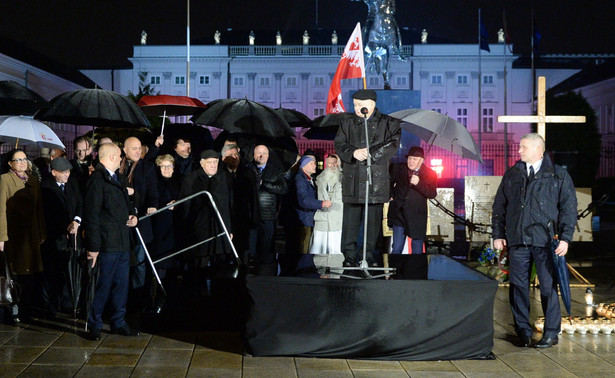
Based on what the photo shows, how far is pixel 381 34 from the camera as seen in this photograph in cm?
1470

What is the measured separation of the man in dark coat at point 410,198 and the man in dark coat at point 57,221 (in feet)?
12.5

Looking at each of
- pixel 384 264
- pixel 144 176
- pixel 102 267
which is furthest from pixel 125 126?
Result: pixel 384 264

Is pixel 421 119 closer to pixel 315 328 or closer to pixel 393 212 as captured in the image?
pixel 393 212

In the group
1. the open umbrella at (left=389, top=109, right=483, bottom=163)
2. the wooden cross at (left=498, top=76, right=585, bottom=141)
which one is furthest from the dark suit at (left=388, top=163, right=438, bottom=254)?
the wooden cross at (left=498, top=76, right=585, bottom=141)

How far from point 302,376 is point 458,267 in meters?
2.20

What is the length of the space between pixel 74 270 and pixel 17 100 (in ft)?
12.5

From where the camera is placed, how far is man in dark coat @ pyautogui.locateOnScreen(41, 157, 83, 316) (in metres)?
8.27

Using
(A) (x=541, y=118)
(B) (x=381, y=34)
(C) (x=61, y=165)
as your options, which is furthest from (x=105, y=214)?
(B) (x=381, y=34)

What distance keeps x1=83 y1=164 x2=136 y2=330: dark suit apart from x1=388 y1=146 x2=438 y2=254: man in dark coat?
141 inches

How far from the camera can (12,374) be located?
573 centimetres

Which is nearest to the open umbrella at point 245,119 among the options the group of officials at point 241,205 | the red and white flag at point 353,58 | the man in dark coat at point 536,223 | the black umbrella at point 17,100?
the group of officials at point 241,205

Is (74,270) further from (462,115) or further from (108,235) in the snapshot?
(462,115)

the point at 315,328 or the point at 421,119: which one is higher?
the point at 421,119

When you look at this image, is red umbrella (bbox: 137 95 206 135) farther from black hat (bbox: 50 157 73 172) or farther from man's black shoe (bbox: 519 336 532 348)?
man's black shoe (bbox: 519 336 532 348)
